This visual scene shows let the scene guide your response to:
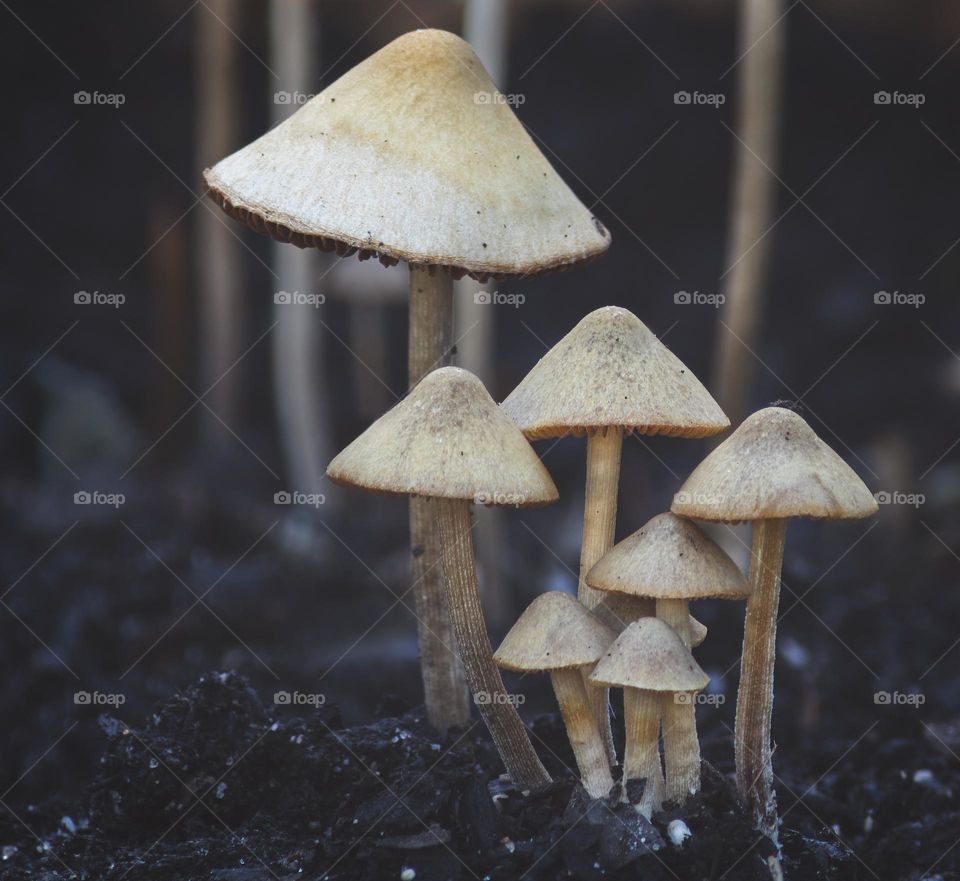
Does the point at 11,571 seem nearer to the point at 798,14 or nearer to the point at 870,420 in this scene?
the point at 870,420

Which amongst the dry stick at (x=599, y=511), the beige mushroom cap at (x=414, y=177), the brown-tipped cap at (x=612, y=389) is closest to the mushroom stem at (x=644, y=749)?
the dry stick at (x=599, y=511)

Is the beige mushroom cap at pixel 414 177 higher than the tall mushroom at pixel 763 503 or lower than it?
higher

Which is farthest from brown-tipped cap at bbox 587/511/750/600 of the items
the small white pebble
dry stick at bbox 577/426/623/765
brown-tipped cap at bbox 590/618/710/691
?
the small white pebble

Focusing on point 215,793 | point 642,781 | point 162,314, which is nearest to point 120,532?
point 162,314

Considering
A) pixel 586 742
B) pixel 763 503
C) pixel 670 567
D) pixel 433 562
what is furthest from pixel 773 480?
pixel 433 562

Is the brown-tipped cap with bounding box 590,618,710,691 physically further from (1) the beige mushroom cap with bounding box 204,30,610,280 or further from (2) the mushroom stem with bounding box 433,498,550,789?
(1) the beige mushroom cap with bounding box 204,30,610,280

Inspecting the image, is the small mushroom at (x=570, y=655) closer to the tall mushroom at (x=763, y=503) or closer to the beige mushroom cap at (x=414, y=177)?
the tall mushroom at (x=763, y=503)
